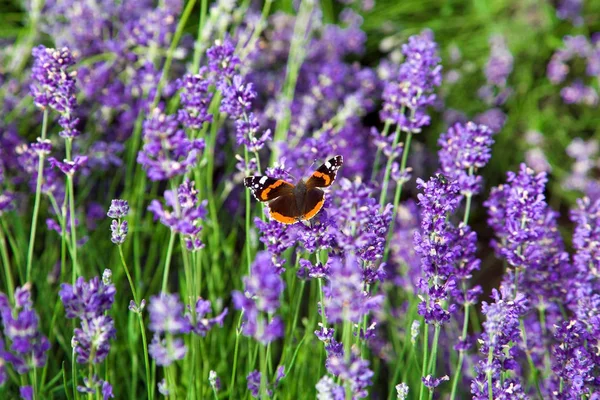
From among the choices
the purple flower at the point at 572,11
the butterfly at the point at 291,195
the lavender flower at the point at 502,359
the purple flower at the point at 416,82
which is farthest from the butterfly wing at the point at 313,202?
the purple flower at the point at 572,11

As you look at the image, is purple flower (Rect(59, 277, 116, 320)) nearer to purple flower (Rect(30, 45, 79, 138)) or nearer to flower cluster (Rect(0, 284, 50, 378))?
flower cluster (Rect(0, 284, 50, 378))

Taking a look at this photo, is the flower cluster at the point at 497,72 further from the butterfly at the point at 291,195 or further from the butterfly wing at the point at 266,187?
the butterfly wing at the point at 266,187

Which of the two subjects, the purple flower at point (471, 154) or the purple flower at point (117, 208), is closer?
the purple flower at point (117, 208)

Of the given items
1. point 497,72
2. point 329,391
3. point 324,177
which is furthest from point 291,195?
point 497,72

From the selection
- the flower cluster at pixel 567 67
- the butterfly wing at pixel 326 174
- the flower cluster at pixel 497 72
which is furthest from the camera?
the flower cluster at pixel 567 67

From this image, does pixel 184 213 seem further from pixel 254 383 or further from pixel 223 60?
pixel 223 60

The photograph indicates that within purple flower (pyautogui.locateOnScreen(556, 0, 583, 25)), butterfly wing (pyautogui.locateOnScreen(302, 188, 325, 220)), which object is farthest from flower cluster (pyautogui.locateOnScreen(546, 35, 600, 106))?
butterfly wing (pyautogui.locateOnScreen(302, 188, 325, 220))

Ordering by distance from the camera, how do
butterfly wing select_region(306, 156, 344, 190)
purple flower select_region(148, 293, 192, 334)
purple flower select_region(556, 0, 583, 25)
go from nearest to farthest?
purple flower select_region(148, 293, 192, 334) < butterfly wing select_region(306, 156, 344, 190) < purple flower select_region(556, 0, 583, 25)
